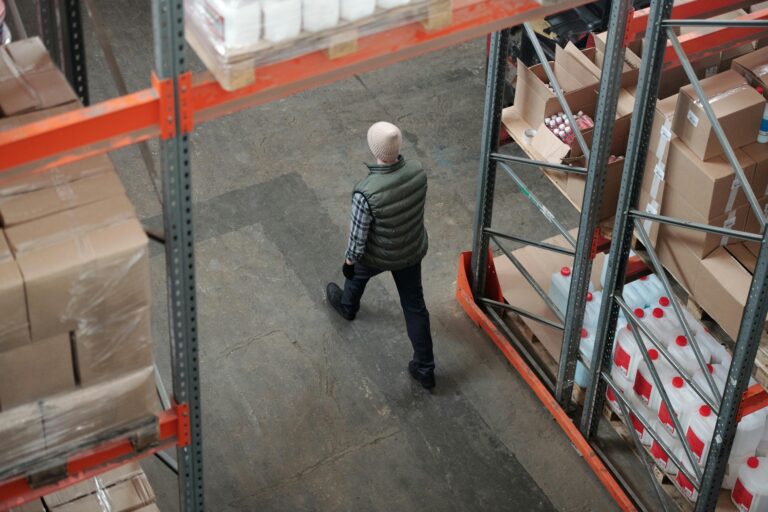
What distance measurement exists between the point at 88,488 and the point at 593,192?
3289mm

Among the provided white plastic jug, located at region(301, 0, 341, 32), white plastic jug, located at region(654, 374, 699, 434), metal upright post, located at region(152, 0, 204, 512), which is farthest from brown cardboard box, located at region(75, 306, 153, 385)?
white plastic jug, located at region(654, 374, 699, 434)

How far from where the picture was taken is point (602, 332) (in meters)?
6.98

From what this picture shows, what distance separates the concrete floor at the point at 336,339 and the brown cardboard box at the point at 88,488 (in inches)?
50.2

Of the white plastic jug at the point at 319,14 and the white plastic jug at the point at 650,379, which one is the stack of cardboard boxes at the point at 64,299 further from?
the white plastic jug at the point at 650,379

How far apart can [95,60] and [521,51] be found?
4.07 metres

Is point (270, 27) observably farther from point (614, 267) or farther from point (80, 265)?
point (614, 267)

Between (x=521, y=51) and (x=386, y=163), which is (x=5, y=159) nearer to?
(x=386, y=163)

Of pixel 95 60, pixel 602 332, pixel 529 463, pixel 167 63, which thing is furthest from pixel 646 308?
pixel 95 60

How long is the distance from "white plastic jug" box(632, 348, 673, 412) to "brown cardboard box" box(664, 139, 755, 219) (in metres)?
1.13

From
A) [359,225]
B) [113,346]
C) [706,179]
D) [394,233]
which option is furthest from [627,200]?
[113,346]

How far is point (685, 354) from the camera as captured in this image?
6914mm

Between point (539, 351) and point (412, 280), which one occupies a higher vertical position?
point (412, 280)

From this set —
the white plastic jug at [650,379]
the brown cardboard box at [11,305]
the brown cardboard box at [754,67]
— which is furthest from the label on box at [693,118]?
the brown cardboard box at [11,305]

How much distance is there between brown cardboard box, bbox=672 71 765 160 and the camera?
602 cm
